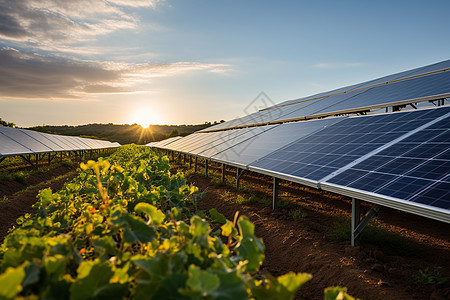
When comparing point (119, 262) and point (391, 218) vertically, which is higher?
point (119, 262)

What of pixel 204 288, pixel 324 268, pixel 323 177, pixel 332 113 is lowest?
pixel 324 268

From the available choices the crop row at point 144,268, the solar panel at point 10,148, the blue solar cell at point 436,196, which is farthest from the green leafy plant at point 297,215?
the solar panel at point 10,148

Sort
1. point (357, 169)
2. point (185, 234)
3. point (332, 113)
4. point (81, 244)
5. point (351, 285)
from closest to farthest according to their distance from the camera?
point (185, 234), point (81, 244), point (351, 285), point (357, 169), point (332, 113)

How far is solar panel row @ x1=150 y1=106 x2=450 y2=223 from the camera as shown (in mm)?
4254

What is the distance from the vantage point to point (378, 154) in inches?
239

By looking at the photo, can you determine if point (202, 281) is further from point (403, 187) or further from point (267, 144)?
point (267, 144)

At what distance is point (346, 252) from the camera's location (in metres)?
5.11

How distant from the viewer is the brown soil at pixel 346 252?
4090mm

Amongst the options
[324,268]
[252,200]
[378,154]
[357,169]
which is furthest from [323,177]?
[252,200]

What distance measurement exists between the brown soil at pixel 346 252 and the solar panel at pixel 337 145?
3.82 feet

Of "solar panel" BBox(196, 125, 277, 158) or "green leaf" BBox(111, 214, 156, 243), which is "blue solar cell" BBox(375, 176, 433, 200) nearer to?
"green leaf" BBox(111, 214, 156, 243)

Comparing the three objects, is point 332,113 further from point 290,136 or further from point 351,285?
point 351,285

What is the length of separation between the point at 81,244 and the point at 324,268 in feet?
12.5

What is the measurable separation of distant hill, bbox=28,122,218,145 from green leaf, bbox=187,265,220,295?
361 feet
